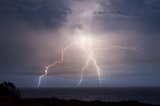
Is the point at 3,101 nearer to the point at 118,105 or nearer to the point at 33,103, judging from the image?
the point at 33,103

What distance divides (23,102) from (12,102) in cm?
127

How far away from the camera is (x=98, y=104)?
147 feet

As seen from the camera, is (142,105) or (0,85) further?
(0,85)

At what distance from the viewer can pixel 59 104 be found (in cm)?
4322

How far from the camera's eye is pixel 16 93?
207 feet

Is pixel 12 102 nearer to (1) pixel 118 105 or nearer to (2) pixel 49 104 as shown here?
(2) pixel 49 104

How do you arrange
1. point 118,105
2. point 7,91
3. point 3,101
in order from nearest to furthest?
1. point 3,101
2. point 118,105
3. point 7,91

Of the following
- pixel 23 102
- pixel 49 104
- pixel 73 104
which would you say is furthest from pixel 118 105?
pixel 23 102

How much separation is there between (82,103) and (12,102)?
8.29 meters

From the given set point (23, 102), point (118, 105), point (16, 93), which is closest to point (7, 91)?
point (16, 93)

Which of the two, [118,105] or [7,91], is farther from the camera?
[7,91]

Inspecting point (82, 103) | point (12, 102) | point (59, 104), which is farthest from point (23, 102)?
point (82, 103)

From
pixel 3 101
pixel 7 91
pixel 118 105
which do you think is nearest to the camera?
pixel 3 101

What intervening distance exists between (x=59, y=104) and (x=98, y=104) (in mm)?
4857
